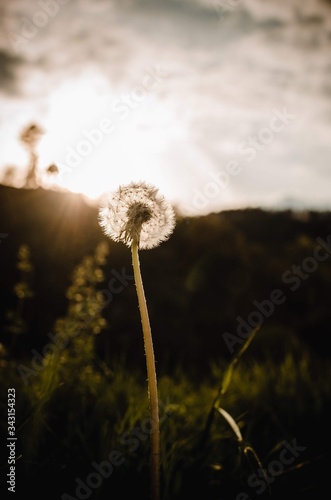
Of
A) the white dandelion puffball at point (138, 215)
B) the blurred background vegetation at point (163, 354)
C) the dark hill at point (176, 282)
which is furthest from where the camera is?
the dark hill at point (176, 282)

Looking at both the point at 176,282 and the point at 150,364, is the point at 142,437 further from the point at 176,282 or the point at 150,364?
the point at 176,282

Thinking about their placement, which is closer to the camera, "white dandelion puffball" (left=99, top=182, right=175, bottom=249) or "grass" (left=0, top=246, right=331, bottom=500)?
"white dandelion puffball" (left=99, top=182, right=175, bottom=249)

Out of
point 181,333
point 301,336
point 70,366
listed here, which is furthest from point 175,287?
point 70,366

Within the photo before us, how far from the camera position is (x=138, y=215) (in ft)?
4.96

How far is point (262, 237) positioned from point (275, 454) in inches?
440
